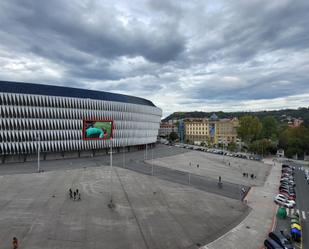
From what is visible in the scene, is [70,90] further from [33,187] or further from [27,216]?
[27,216]

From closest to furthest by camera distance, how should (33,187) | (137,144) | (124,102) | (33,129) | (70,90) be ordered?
(33,187)
(33,129)
(70,90)
(124,102)
(137,144)

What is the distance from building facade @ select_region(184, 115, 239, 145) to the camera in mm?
146500

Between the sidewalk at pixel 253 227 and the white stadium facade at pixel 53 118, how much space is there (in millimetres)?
42628

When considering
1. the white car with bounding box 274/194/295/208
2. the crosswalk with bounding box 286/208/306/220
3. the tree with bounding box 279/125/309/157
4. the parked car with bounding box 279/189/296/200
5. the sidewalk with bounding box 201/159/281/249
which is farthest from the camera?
the tree with bounding box 279/125/309/157

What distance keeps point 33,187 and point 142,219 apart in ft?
79.8

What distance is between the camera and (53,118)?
7488cm

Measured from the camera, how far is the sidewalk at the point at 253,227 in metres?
22.5

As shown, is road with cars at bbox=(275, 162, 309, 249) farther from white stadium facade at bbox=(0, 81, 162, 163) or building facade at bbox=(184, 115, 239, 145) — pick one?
building facade at bbox=(184, 115, 239, 145)

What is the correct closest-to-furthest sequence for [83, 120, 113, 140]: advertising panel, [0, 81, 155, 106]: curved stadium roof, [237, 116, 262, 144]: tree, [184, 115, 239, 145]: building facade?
[0, 81, 155, 106]: curved stadium roof → [83, 120, 113, 140]: advertising panel → [237, 116, 262, 144]: tree → [184, 115, 239, 145]: building facade

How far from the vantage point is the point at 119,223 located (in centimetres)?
2612

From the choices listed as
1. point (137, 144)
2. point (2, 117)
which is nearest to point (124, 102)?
point (137, 144)

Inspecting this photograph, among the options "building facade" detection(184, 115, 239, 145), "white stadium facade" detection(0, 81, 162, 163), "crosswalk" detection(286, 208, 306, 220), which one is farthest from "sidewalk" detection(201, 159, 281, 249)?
"building facade" detection(184, 115, 239, 145)

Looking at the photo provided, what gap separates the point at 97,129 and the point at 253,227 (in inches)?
2648

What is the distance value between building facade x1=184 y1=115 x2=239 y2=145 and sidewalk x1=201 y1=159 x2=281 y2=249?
322ft
